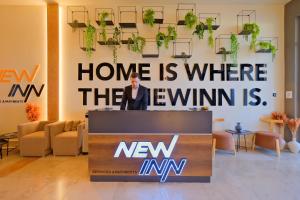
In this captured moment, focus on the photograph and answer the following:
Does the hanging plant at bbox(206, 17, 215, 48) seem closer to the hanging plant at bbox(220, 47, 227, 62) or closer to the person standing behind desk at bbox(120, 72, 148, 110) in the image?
the hanging plant at bbox(220, 47, 227, 62)

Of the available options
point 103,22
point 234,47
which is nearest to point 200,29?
point 234,47

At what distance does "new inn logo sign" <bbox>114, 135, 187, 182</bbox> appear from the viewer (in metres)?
4.06

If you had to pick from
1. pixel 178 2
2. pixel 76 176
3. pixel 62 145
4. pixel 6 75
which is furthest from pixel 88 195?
pixel 178 2

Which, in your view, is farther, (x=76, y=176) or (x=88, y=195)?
(x=76, y=176)

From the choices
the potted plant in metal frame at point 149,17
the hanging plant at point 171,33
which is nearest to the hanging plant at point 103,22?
the potted plant in metal frame at point 149,17

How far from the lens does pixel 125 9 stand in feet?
22.3

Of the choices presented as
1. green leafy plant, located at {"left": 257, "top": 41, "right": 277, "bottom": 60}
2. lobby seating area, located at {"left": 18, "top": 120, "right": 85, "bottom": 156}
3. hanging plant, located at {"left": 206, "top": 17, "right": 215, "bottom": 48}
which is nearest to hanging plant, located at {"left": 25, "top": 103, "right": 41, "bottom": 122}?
lobby seating area, located at {"left": 18, "top": 120, "right": 85, "bottom": 156}

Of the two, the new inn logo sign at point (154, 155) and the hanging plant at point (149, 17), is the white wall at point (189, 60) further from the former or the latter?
the new inn logo sign at point (154, 155)

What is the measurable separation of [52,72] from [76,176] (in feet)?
10.8

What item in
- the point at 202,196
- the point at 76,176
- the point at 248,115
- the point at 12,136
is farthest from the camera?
the point at 248,115

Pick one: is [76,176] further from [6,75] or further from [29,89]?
[6,75]

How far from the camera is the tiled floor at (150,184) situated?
140 inches

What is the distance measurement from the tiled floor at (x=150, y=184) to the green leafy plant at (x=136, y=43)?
308 cm

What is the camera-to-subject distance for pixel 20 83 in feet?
22.2
